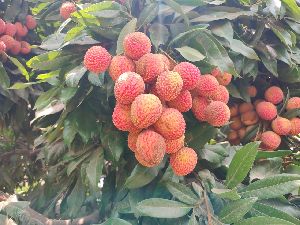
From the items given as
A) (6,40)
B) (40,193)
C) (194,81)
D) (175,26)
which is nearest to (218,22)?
(175,26)

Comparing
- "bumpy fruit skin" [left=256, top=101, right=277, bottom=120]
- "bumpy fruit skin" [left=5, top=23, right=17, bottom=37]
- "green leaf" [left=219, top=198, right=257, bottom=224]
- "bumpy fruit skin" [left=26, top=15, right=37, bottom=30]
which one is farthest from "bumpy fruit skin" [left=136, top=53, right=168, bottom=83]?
"bumpy fruit skin" [left=26, top=15, right=37, bottom=30]

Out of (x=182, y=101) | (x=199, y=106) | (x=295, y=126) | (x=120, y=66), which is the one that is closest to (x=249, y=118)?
(x=295, y=126)

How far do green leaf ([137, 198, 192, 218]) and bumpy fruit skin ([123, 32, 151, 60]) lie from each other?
1.13ft

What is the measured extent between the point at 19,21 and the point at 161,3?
95cm

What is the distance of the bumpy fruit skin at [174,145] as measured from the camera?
986 millimetres

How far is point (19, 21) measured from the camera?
186 cm

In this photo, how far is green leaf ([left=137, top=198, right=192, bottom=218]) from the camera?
900 mm

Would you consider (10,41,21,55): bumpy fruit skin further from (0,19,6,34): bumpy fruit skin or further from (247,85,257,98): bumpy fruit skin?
(247,85,257,98): bumpy fruit skin

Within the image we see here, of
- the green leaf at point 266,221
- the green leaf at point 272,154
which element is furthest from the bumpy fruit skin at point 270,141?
the green leaf at point 266,221

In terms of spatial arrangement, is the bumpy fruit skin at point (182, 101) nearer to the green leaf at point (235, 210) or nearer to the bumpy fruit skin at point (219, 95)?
the bumpy fruit skin at point (219, 95)

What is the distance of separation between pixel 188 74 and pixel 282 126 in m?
0.57

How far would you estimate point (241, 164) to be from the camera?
1006 millimetres

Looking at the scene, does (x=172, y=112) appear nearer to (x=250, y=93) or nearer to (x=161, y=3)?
(x=161, y=3)

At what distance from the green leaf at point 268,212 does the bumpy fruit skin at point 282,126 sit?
469mm
